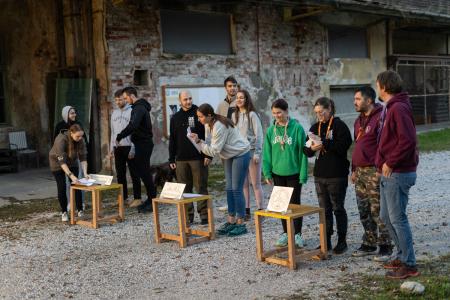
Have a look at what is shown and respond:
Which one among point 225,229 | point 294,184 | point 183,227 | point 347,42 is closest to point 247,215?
point 225,229

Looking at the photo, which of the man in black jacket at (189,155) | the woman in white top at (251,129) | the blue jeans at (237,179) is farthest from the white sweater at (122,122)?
the blue jeans at (237,179)

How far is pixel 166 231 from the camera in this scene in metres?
7.24

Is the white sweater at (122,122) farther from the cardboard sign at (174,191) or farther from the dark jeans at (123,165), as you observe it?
the cardboard sign at (174,191)

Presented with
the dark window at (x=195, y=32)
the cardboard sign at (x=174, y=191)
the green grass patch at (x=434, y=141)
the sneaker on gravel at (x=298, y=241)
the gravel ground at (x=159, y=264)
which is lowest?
the gravel ground at (x=159, y=264)

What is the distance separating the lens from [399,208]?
4.90 metres

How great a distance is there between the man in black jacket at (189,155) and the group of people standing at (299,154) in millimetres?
13

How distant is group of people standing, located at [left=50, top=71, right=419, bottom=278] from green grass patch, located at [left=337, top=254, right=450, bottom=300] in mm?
144

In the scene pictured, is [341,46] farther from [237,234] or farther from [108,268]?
[108,268]

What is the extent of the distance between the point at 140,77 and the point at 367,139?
7.80m

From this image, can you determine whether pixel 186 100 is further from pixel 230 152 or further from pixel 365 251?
pixel 365 251

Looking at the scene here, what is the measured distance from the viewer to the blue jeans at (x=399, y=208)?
191 inches

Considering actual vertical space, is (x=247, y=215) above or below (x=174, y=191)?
below

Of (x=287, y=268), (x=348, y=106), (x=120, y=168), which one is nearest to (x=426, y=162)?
(x=348, y=106)

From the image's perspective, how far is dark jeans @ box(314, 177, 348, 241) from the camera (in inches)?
224
